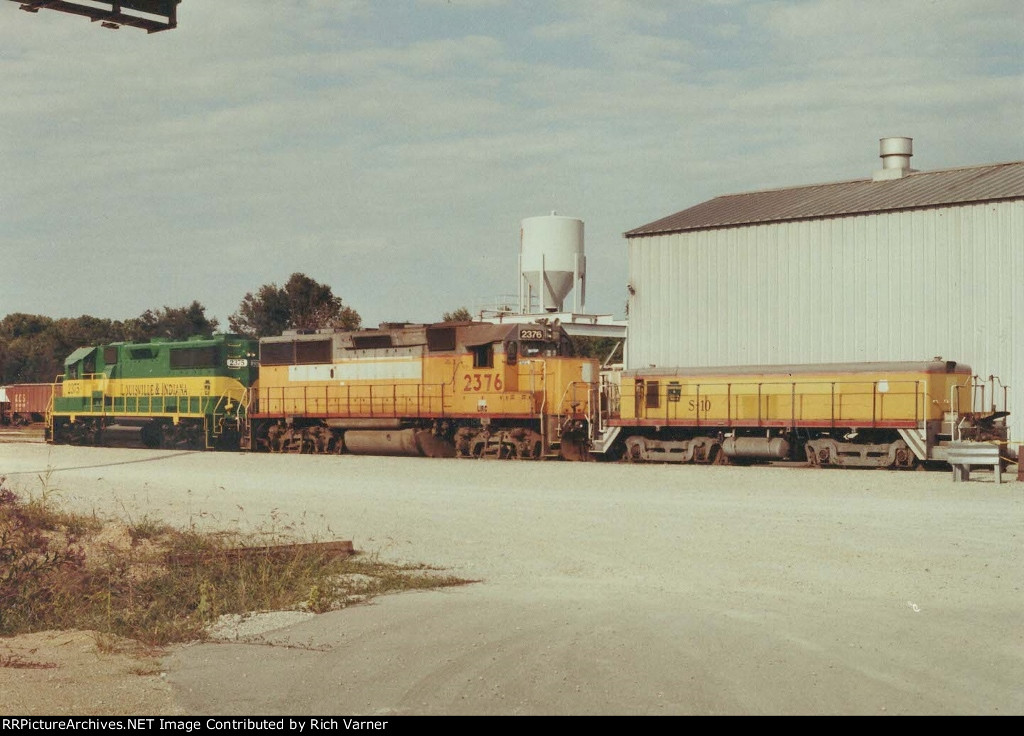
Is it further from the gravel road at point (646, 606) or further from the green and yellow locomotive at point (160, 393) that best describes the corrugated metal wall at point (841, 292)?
the green and yellow locomotive at point (160, 393)

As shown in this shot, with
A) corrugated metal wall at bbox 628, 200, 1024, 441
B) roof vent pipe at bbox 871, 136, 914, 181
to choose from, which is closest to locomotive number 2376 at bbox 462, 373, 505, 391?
corrugated metal wall at bbox 628, 200, 1024, 441

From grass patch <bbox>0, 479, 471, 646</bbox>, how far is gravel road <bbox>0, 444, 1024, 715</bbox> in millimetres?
565

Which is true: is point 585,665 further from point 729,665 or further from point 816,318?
point 816,318

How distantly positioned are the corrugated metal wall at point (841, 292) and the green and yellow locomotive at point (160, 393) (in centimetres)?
1290

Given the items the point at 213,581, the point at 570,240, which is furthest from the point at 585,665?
the point at 570,240

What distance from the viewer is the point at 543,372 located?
30172 mm

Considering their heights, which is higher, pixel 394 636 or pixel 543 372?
pixel 543 372

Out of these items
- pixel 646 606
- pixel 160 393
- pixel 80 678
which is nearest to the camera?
pixel 80 678

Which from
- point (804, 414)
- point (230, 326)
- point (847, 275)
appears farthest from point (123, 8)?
point (230, 326)

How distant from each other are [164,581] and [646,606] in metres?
4.78

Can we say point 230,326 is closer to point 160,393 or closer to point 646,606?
point 160,393

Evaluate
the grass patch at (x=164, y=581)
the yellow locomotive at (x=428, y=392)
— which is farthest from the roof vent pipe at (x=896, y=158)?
the grass patch at (x=164, y=581)

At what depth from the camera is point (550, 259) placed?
5750cm

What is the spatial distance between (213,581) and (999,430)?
21456 millimetres
